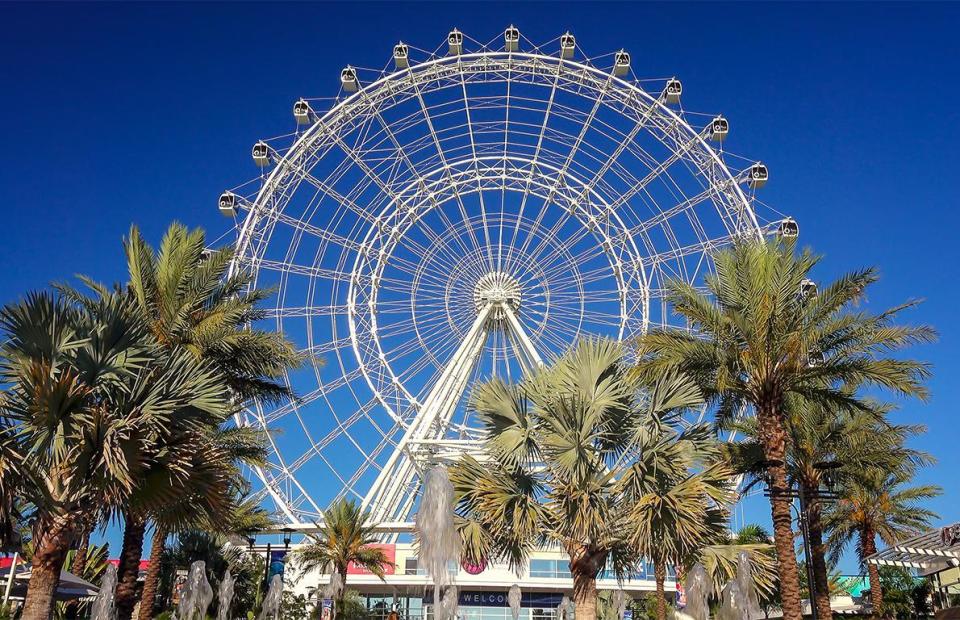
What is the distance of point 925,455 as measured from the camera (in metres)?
23.5

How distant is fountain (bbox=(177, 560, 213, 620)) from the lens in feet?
72.7

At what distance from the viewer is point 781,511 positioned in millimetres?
13695

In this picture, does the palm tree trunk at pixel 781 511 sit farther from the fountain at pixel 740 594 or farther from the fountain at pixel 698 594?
the fountain at pixel 698 594

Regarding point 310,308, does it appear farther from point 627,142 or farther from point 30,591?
point 30,591

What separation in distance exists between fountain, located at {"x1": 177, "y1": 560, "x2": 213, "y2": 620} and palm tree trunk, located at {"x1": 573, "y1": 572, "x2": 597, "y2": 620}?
40.3 ft

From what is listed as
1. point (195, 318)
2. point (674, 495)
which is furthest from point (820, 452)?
point (195, 318)

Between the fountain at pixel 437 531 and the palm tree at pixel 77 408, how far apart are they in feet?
15.8

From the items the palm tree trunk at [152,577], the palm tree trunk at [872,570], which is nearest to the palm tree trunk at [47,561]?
the palm tree trunk at [152,577]

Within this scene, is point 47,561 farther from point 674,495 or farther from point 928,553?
point 928,553

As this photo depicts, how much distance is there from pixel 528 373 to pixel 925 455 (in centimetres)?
1487

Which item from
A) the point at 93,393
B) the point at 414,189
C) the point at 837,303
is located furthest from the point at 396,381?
the point at 93,393

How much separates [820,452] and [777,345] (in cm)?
724

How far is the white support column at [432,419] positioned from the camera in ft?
94.7

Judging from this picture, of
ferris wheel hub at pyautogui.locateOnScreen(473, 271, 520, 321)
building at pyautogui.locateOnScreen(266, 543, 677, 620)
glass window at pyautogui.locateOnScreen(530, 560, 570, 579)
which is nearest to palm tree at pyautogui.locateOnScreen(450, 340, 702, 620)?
ferris wheel hub at pyautogui.locateOnScreen(473, 271, 520, 321)
